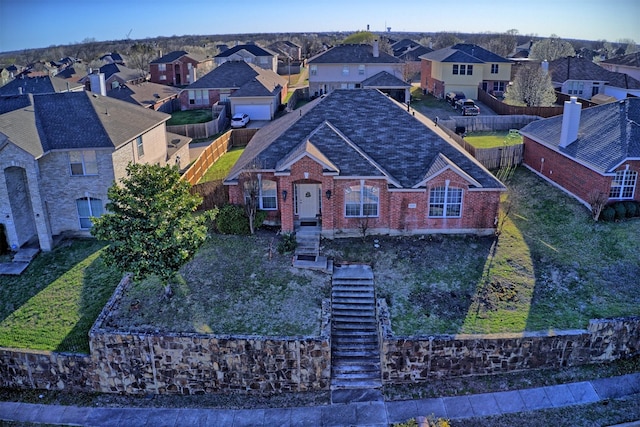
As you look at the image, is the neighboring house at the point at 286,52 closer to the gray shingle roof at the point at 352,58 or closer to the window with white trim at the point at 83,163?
the gray shingle roof at the point at 352,58

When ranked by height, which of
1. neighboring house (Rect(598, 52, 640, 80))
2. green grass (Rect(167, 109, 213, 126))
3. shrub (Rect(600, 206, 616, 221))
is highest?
neighboring house (Rect(598, 52, 640, 80))

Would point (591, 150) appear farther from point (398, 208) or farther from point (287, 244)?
point (287, 244)

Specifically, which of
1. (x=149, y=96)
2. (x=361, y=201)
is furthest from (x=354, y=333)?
(x=149, y=96)

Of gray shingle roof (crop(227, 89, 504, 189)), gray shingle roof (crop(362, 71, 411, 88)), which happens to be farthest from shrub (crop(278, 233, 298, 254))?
gray shingle roof (crop(362, 71, 411, 88))

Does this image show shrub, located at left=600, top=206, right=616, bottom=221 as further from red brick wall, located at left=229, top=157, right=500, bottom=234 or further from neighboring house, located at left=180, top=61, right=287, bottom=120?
neighboring house, located at left=180, top=61, right=287, bottom=120

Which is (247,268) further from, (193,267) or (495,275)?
(495,275)

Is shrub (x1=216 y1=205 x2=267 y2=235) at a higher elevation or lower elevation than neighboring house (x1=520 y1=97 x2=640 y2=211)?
lower
